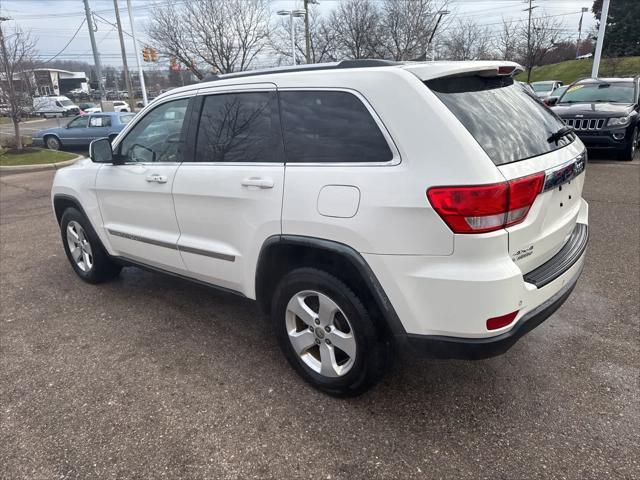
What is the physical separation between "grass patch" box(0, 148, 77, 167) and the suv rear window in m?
14.2

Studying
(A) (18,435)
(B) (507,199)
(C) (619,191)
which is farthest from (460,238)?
(C) (619,191)

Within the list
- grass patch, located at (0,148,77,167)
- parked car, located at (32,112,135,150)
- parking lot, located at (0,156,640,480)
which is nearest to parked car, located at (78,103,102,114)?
parked car, located at (32,112,135,150)

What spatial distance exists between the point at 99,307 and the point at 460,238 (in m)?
3.34

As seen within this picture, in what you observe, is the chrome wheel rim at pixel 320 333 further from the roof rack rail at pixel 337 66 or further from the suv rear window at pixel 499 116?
the roof rack rail at pixel 337 66

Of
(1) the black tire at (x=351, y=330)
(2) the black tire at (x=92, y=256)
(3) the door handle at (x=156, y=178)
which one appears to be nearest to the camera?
(1) the black tire at (x=351, y=330)

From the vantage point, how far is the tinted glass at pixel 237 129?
2799 mm

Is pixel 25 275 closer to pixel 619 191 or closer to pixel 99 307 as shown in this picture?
pixel 99 307

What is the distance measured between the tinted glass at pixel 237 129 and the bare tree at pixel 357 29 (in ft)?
104

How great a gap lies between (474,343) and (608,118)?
9216mm

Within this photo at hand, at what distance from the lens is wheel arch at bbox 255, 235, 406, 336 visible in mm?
2311

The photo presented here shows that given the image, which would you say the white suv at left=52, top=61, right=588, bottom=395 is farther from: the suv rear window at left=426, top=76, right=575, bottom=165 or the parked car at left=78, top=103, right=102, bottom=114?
the parked car at left=78, top=103, right=102, bottom=114

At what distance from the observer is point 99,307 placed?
13.5 ft

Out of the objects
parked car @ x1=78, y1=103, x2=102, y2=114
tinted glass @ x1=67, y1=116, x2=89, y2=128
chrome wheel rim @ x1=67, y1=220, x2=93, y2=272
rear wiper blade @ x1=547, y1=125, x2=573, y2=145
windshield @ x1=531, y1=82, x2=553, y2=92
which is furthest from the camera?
parked car @ x1=78, y1=103, x2=102, y2=114

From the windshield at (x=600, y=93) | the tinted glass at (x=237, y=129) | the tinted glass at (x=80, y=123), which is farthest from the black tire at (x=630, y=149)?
the tinted glass at (x=80, y=123)
